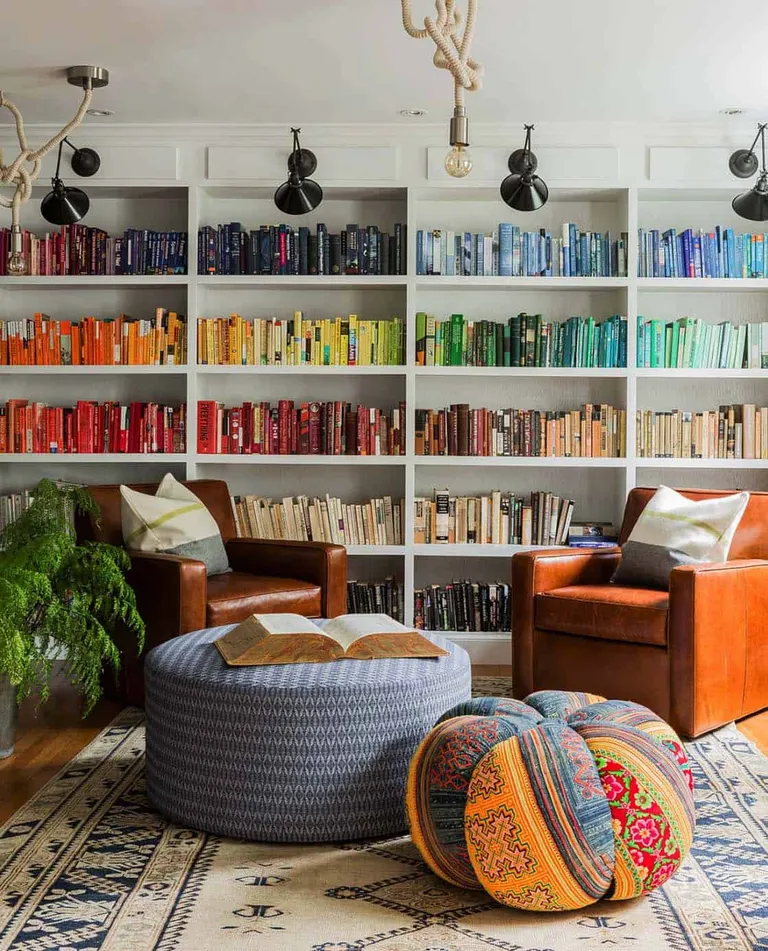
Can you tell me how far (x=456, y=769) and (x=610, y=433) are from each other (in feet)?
9.75

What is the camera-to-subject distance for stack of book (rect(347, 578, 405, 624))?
5.05m

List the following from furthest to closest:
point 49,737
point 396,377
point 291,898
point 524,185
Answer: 1. point 396,377
2. point 524,185
3. point 49,737
4. point 291,898

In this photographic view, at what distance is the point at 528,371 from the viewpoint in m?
4.96

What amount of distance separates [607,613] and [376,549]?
151 cm

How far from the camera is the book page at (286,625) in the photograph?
2.95 meters

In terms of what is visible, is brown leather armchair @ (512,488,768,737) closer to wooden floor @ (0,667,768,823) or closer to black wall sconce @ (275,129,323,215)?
wooden floor @ (0,667,768,823)

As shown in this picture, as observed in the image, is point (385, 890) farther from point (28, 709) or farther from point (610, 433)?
point (610, 433)

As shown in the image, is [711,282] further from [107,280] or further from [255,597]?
[107,280]

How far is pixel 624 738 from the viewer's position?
7.70 feet

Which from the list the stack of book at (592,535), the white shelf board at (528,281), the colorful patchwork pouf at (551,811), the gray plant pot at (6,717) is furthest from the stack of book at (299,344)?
the colorful patchwork pouf at (551,811)

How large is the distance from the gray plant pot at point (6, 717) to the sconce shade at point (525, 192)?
2910 mm

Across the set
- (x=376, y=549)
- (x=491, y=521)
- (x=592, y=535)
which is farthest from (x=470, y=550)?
(x=592, y=535)

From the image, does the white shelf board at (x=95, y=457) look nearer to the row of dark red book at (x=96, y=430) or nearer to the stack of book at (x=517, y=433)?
the row of dark red book at (x=96, y=430)

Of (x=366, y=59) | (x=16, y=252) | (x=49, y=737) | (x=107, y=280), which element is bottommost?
(x=49, y=737)
